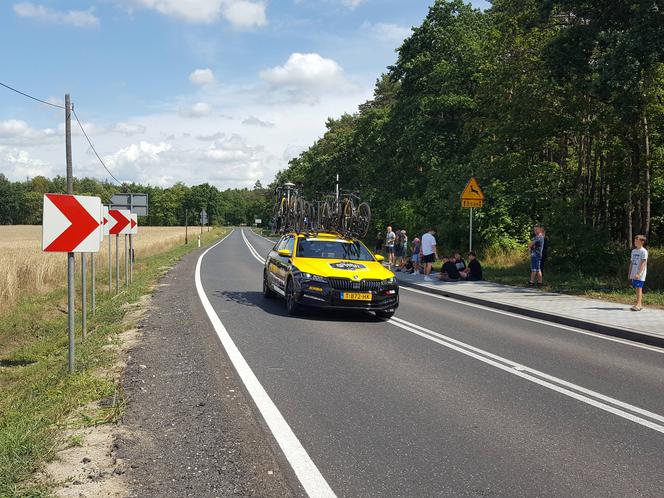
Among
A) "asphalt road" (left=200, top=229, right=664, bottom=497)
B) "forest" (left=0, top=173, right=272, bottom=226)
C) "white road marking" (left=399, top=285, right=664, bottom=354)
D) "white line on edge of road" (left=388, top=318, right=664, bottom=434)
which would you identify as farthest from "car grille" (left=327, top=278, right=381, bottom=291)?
"forest" (left=0, top=173, right=272, bottom=226)

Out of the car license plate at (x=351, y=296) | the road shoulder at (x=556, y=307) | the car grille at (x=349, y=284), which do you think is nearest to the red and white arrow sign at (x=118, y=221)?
the car grille at (x=349, y=284)

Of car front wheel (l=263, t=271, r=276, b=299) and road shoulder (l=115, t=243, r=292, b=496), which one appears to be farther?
car front wheel (l=263, t=271, r=276, b=299)

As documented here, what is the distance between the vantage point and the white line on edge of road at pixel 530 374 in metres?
5.16

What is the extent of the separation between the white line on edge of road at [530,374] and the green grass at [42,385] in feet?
14.2

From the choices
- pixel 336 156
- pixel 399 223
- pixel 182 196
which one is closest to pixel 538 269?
pixel 399 223

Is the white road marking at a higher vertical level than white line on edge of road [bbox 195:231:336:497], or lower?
lower

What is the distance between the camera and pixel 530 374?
662 cm

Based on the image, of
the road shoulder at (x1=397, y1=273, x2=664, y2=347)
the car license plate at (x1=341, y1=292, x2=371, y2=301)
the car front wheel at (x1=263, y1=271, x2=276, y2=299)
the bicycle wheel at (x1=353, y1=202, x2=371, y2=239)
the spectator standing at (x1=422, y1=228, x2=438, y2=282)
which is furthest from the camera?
the spectator standing at (x1=422, y1=228, x2=438, y2=282)

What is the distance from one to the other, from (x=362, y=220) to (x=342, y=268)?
9.13ft

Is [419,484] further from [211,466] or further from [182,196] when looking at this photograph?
[182,196]

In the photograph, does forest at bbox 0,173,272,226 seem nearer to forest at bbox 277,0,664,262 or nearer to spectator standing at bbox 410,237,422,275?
forest at bbox 277,0,664,262

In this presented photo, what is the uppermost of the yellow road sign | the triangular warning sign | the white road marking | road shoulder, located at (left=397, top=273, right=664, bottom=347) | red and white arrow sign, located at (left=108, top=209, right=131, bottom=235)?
the triangular warning sign

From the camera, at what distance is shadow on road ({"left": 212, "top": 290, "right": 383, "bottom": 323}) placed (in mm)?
10543

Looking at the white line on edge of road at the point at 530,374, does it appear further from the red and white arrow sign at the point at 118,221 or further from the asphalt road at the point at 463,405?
the red and white arrow sign at the point at 118,221
